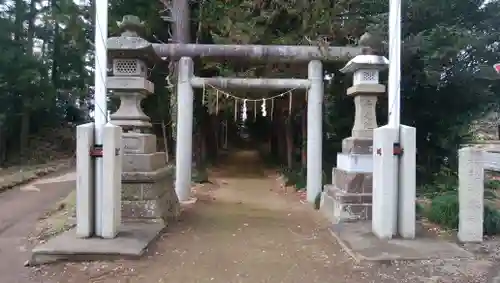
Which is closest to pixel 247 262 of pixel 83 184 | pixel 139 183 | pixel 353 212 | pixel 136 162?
pixel 83 184

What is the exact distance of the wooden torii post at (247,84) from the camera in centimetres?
1082

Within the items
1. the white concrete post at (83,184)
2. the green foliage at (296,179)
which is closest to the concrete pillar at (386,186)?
the white concrete post at (83,184)

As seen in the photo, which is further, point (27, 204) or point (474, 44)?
point (27, 204)

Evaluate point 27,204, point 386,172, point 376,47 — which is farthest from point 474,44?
point 27,204

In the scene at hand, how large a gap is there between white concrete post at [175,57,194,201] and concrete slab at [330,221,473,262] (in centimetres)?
508

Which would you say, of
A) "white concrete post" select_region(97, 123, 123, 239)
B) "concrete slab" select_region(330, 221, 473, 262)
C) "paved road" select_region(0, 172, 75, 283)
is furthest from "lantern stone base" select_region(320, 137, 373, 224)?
"paved road" select_region(0, 172, 75, 283)

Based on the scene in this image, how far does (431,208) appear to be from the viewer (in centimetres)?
771

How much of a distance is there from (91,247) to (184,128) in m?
5.85

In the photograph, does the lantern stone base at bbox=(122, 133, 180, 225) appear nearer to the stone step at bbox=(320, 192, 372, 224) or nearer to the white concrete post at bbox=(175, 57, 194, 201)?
the stone step at bbox=(320, 192, 372, 224)

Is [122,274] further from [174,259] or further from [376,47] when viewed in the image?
[376,47]

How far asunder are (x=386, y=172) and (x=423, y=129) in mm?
6595

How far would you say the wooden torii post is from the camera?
35.5ft

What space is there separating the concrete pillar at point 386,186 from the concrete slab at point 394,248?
0.62ft

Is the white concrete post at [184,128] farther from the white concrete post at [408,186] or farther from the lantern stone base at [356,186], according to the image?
the white concrete post at [408,186]
